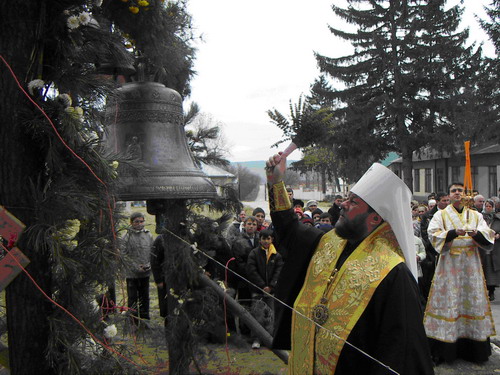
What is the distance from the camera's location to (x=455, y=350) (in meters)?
5.69

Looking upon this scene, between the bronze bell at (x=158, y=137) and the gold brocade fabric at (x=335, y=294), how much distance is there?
1127mm

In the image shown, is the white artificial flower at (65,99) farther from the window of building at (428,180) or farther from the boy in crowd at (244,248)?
the window of building at (428,180)

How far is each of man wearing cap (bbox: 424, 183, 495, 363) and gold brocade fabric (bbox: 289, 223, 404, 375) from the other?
3.37 meters

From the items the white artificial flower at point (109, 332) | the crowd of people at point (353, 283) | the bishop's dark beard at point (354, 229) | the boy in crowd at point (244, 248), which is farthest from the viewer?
the boy in crowd at point (244, 248)

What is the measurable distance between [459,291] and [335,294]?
386 cm

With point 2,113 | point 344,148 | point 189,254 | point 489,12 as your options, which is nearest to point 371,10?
point 489,12

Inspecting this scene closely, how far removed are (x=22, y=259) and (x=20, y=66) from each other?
2.97 feet

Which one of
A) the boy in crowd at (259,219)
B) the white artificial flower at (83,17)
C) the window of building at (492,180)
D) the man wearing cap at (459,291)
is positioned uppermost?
the white artificial flower at (83,17)

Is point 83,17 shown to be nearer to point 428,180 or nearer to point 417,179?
point 428,180

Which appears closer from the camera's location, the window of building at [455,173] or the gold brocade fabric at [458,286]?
the gold brocade fabric at [458,286]

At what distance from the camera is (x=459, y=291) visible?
5785 millimetres

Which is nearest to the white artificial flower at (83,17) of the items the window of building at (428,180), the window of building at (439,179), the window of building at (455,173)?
the window of building at (455,173)

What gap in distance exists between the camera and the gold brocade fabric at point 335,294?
248cm

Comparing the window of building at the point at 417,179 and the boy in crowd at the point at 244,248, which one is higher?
the window of building at the point at 417,179
